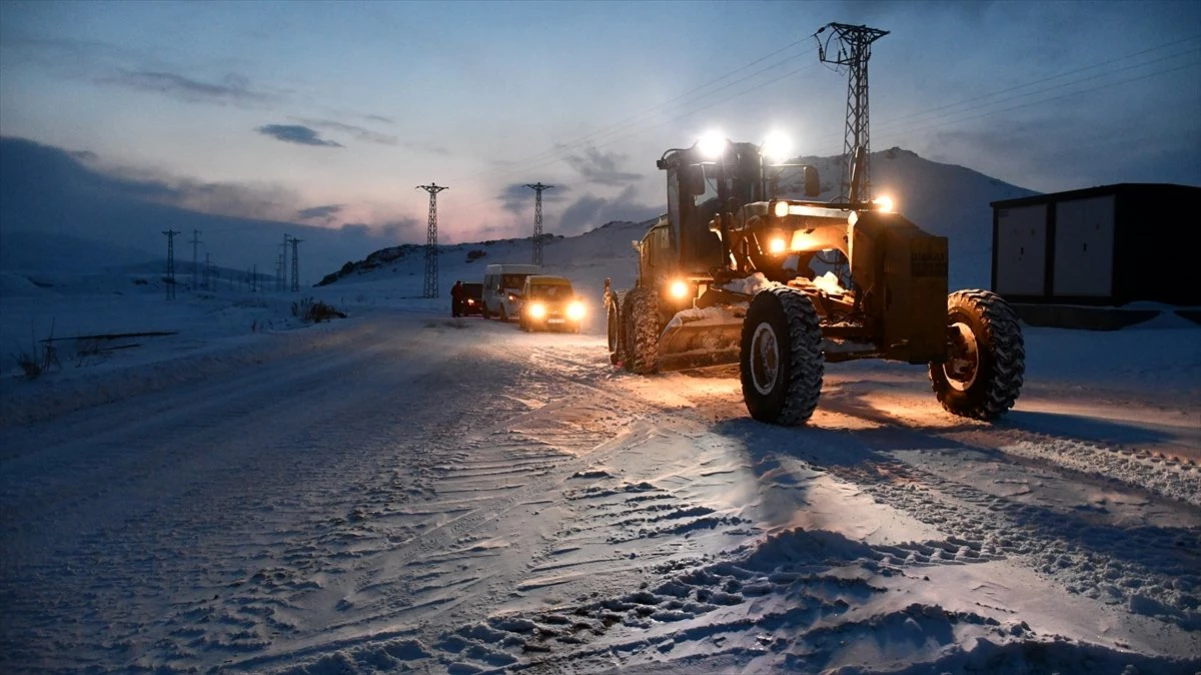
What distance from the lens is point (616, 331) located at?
14617 mm

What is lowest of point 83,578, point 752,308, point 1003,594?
point 83,578

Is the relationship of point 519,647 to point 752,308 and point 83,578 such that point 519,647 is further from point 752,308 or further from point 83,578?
point 752,308

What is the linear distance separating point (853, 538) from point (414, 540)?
250 centimetres

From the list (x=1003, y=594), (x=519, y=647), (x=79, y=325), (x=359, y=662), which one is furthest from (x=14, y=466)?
(x=79, y=325)

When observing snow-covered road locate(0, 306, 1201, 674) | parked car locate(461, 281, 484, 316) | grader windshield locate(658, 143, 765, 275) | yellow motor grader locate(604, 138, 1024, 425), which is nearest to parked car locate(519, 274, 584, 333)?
parked car locate(461, 281, 484, 316)

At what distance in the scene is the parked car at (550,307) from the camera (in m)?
27.9

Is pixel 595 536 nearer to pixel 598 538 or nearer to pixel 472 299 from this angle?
pixel 598 538

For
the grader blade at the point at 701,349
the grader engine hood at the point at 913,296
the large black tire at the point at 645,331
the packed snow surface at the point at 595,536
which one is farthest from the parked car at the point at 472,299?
the grader engine hood at the point at 913,296

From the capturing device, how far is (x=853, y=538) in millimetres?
4152

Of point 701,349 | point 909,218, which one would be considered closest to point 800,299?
point 701,349

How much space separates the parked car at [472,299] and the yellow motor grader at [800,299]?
2874 cm

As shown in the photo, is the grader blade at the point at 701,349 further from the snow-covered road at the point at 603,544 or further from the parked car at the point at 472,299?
the parked car at the point at 472,299

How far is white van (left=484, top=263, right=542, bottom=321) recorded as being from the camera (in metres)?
34.4

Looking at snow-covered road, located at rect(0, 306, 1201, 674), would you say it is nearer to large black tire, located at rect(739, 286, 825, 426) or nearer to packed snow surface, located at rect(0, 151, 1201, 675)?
packed snow surface, located at rect(0, 151, 1201, 675)
